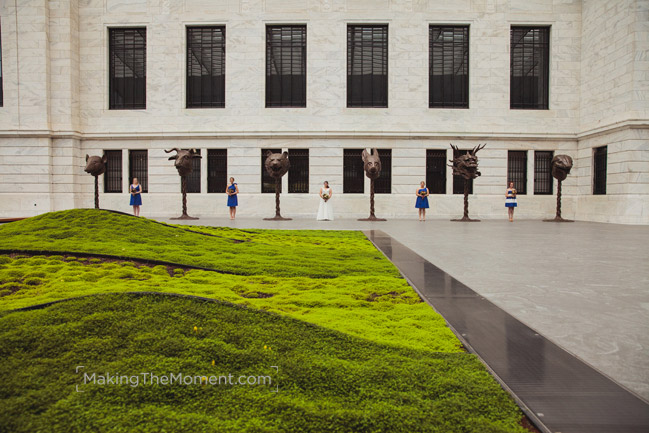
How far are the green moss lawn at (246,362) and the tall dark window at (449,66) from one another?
75.4 feet

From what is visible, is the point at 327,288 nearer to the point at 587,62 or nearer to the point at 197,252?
the point at 197,252

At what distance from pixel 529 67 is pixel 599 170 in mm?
7449

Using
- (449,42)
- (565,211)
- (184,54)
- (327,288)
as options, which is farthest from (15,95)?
(565,211)

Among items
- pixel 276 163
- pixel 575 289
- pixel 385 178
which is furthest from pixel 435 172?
pixel 575 289

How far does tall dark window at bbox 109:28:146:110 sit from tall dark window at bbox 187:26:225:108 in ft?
9.85

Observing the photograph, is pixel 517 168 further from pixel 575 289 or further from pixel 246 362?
pixel 246 362

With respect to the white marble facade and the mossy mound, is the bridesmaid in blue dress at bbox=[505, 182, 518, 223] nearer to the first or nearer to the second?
the white marble facade

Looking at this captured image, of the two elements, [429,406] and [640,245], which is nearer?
[429,406]

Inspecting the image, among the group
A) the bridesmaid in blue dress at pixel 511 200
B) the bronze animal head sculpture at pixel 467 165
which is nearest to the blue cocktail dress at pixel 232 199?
the bronze animal head sculpture at pixel 467 165

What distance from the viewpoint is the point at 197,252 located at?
847cm

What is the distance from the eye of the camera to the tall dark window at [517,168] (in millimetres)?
25812

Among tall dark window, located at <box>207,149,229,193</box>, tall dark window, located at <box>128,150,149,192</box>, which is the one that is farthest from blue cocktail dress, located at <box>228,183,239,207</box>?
tall dark window, located at <box>128,150,149,192</box>

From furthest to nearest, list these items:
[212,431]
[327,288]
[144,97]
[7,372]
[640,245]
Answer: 1. [144,97]
2. [640,245]
3. [327,288]
4. [7,372]
5. [212,431]

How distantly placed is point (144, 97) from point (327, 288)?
25.1 meters
